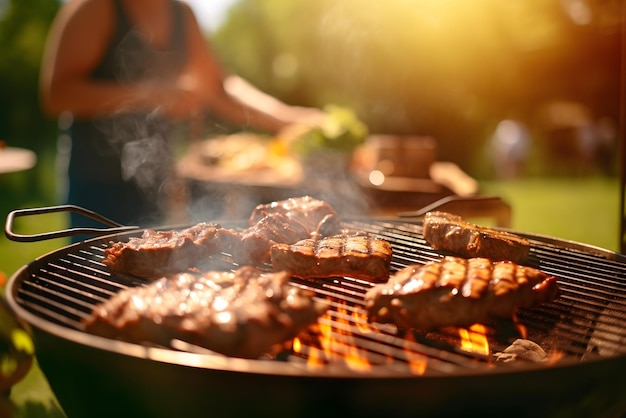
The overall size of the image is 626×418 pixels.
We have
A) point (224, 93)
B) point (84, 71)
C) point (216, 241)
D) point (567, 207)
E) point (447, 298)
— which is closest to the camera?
point (447, 298)

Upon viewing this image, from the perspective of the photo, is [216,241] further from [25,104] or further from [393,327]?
[25,104]

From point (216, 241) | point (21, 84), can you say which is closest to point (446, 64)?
point (21, 84)

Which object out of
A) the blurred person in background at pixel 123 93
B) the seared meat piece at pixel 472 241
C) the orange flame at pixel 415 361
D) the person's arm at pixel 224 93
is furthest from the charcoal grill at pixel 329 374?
the person's arm at pixel 224 93

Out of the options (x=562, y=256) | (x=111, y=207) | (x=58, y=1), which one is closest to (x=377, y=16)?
(x=58, y=1)

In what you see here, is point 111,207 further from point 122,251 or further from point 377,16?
point 377,16

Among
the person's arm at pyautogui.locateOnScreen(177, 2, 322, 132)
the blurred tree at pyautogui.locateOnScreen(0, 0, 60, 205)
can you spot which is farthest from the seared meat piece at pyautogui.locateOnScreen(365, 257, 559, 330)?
the blurred tree at pyautogui.locateOnScreen(0, 0, 60, 205)

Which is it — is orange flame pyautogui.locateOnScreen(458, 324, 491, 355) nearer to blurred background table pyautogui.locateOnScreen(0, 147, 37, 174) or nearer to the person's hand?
the person's hand
